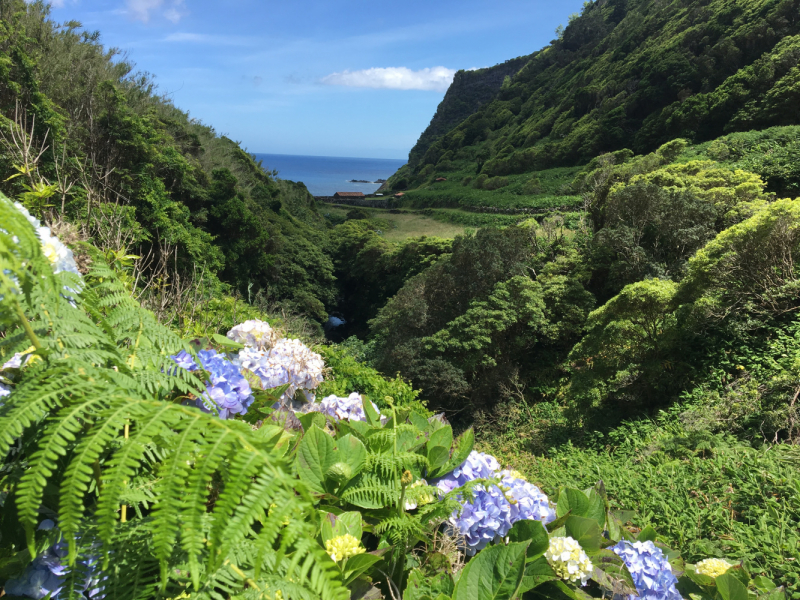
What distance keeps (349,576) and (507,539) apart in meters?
0.45

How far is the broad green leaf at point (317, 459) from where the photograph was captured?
1148 millimetres

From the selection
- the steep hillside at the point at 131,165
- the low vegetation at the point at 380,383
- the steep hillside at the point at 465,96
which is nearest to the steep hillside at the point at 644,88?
the low vegetation at the point at 380,383

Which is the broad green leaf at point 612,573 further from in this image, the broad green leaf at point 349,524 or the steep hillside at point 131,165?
the steep hillside at point 131,165

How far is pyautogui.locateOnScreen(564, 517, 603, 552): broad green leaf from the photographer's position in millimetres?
1140

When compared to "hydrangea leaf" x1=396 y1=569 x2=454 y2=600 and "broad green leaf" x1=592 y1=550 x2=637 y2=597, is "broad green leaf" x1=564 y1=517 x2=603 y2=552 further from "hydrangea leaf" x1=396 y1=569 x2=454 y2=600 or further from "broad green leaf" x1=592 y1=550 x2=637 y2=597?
"hydrangea leaf" x1=396 y1=569 x2=454 y2=600

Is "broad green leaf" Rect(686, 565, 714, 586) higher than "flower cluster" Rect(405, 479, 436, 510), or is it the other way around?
"flower cluster" Rect(405, 479, 436, 510)

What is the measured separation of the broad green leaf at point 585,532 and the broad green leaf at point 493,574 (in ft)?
0.94

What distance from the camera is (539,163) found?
37188 millimetres

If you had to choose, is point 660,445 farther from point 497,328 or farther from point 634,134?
point 634,134

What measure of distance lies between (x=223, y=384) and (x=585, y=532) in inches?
40.0

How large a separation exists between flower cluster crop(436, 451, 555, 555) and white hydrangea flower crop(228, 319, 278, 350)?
3.05 feet

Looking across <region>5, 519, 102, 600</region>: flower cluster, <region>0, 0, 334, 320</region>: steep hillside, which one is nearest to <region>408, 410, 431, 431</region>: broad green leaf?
<region>5, 519, 102, 600</region>: flower cluster

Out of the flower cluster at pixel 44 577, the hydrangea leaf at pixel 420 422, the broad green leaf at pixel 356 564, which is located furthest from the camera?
the hydrangea leaf at pixel 420 422

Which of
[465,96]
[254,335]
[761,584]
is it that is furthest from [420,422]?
[465,96]
